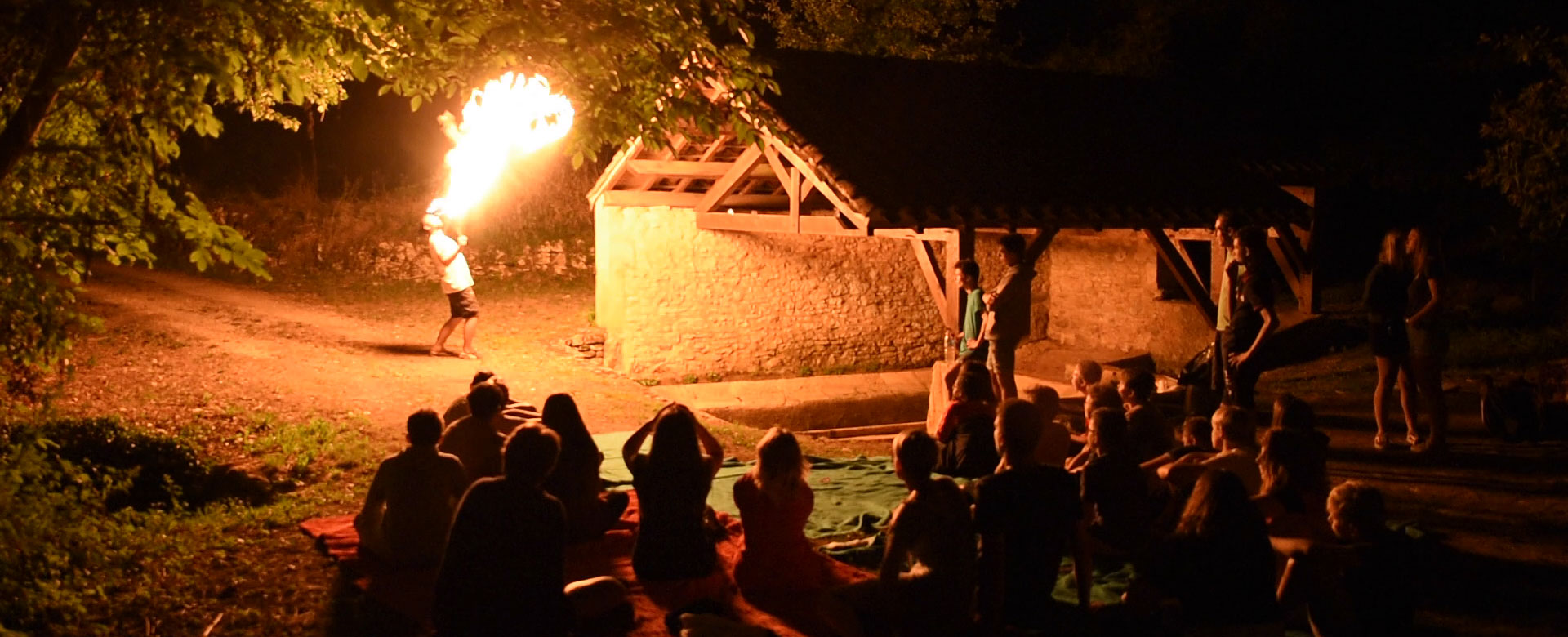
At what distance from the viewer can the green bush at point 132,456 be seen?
8367 millimetres

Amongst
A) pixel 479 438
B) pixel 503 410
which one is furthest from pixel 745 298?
pixel 479 438

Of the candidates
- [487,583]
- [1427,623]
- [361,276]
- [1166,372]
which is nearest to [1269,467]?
[1427,623]

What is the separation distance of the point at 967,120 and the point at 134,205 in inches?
324

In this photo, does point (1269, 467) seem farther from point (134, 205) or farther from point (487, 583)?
point (134, 205)

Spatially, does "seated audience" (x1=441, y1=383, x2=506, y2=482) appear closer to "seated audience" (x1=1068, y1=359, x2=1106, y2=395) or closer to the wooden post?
"seated audience" (x1=1068, y1=359, x2=1106, y2=395)

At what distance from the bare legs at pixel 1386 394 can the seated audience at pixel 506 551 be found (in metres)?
6.31

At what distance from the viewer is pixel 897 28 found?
21453 mm

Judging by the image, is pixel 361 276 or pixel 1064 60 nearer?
pixel 361 276

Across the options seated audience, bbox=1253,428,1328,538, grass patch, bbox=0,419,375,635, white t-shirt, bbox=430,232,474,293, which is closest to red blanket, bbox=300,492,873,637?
grass patch, bbox=0,419,375,635

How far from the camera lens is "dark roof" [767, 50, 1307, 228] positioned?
35.3 feet

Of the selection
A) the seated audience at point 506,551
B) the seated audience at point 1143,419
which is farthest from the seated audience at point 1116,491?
the seated audience at point 506,551

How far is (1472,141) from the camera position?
58.0ft

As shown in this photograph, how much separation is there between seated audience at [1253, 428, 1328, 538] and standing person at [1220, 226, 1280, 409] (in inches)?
110

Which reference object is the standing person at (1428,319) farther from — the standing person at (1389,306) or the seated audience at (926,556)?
the seated audience at (926,556)
